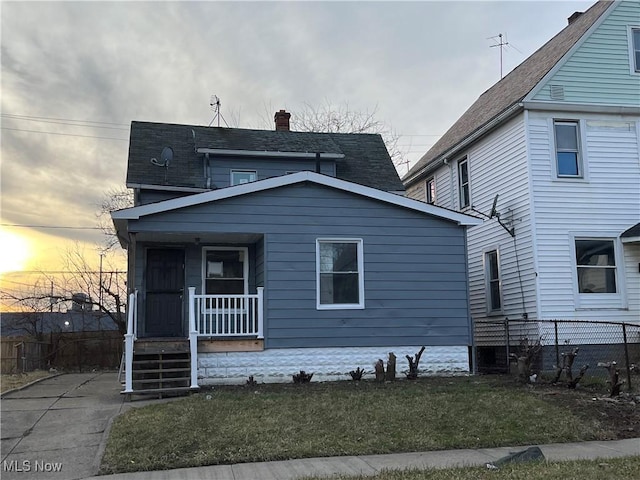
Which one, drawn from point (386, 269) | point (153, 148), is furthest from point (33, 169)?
point (386, 269)

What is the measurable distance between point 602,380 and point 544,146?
216 inches

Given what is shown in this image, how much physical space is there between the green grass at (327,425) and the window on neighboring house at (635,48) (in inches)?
362

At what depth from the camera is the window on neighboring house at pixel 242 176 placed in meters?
15.7

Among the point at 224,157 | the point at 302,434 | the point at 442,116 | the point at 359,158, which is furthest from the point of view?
the point at 442,116

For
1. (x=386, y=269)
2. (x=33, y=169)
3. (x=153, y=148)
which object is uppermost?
(x=153, y=148)

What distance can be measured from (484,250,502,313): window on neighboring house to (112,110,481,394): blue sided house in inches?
117

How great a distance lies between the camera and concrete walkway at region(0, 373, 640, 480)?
19.0 feet

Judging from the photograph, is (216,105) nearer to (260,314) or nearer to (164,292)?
(164,292)

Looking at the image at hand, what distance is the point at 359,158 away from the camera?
17.7 metres

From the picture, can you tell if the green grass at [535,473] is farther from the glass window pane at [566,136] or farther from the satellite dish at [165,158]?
the satellite dish at [165,158]

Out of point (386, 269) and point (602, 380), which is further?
point (386, 269)

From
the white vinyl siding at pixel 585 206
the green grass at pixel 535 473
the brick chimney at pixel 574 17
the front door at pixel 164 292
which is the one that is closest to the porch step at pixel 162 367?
the front door at pixel 164 292

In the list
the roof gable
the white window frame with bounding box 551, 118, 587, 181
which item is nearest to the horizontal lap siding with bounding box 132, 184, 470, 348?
the roof gable

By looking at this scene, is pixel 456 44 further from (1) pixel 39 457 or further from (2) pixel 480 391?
(1) pixel 39 457
